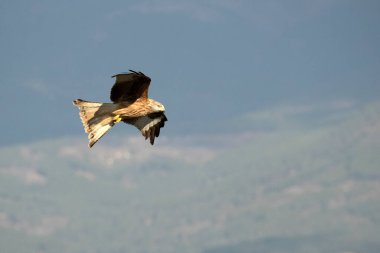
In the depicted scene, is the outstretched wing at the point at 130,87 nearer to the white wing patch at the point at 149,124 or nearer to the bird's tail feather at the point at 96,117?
the bird's tail feather at the point at 96,117

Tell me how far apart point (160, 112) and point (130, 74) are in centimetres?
218

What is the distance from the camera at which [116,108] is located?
133ft

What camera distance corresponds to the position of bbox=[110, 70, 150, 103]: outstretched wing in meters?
40.3

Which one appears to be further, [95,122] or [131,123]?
[131,123]

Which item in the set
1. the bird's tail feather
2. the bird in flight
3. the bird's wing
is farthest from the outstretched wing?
the bird's wing

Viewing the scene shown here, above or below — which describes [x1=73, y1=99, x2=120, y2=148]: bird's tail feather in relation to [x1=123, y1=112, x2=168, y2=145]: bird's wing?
below

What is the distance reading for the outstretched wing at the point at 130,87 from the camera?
40312mm

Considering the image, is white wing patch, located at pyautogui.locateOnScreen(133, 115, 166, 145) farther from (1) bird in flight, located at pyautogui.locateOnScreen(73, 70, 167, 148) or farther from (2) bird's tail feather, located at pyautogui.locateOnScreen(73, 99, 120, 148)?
(2) bird's tail feather, located at pyautogui.locateOnScreen(73, 99, 120, 148)

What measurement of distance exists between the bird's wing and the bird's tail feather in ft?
6.85

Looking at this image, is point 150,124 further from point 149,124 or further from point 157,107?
point 157,107

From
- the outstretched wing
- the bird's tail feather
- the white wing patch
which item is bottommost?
the bird's tail feather

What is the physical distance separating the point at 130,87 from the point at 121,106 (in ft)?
2.53

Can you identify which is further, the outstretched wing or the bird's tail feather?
the outstretched wing

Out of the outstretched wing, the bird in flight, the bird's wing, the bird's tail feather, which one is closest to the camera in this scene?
the bird's tail feather
